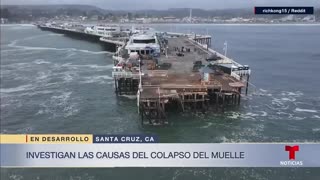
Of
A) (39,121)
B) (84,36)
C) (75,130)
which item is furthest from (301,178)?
(84,36)

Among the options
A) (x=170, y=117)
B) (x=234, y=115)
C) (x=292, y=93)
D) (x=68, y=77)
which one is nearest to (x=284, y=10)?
(x=170, y=117)

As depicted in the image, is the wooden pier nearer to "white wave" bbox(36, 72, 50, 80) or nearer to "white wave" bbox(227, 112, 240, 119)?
"white wave" bbox(227, 112, 240, 119)

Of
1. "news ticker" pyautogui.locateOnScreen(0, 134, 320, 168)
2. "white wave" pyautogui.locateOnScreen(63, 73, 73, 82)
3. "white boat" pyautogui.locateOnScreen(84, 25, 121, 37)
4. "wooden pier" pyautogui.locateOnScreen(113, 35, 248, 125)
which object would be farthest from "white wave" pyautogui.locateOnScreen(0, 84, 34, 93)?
"white boat" pyautogui.locateOnScreen(84, 25, 121, 37)

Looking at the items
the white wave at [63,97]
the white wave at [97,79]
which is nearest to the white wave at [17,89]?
the white wave at [63,97]

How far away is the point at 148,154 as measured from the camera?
44.6 ft

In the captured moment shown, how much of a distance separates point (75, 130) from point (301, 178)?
1819cm

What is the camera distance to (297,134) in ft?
99.1

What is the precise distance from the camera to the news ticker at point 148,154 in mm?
13398

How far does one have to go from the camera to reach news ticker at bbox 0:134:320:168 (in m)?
13.4

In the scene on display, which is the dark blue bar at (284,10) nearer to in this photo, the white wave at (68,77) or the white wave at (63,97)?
the white wave at (63,97)

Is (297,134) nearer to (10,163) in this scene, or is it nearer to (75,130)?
(75,130)

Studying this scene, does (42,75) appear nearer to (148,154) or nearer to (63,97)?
(63,97)

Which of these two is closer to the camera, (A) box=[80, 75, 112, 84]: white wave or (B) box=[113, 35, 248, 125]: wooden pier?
(B) box=[113, 35, 248, 125]: wooden pier

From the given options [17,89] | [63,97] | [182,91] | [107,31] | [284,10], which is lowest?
[63,97]
